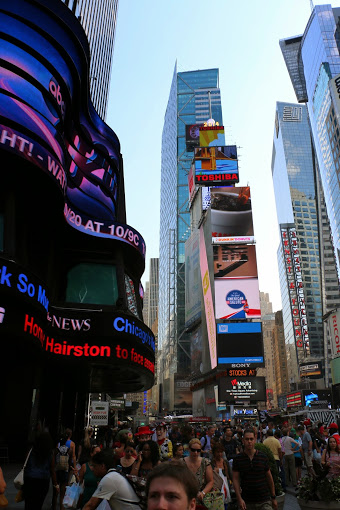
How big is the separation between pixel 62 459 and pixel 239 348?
208 feet

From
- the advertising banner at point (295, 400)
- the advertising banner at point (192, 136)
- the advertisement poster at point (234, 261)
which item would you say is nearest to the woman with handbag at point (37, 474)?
the advertisement poster at point (234, 261)

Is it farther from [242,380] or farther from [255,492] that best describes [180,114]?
[255,492]

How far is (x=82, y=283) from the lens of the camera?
2184 cm

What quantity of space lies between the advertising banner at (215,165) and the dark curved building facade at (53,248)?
68.2 m

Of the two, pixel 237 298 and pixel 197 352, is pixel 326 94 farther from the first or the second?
pixel 197 352

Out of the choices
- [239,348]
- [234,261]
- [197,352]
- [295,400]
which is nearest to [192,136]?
[234,261]

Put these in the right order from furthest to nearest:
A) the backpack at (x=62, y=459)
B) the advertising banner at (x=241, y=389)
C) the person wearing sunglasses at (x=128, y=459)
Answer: the advertising banner at (x=241, y=389), the backpack at (x=62, y=459), the person wearing sunglasses at (x=128, y=459)

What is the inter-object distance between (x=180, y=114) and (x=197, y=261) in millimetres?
81527

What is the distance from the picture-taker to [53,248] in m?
20.9

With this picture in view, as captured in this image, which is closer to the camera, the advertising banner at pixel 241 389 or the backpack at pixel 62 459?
the backpack at pixel 62 459

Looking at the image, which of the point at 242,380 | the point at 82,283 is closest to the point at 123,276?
the point at 82,283

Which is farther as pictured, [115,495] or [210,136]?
[210,136]

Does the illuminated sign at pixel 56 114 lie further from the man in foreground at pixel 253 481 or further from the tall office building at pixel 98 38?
the tall office building at pixel 98 38

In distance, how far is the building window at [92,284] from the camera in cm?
2152
